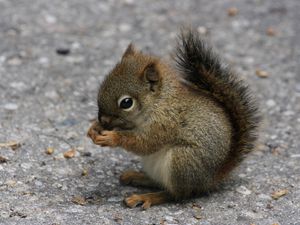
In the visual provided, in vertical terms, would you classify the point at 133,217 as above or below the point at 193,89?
below

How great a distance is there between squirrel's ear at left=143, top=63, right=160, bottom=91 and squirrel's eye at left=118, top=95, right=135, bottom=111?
4.9 inches

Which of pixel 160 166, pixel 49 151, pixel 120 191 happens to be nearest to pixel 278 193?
pixel 160 166

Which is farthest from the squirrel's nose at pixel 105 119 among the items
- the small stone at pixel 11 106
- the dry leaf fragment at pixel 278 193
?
the small stone at pixel 11 106

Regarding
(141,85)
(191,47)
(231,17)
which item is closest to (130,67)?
(141,85)

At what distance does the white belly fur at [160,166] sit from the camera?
2.97 metres

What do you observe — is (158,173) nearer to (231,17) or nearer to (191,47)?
(191,47)

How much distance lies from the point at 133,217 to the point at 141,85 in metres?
0.60

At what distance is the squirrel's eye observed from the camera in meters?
2.94

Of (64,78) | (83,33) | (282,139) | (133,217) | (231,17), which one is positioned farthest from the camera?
(231,17)

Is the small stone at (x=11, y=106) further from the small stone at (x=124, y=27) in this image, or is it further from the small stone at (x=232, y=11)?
the small stone at (x=232, y=11)

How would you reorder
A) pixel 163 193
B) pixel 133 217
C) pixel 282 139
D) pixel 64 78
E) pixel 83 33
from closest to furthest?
pixel 133 217
pixel 163 193
pixel 282 139
pixel 64 78
pixel 83 33

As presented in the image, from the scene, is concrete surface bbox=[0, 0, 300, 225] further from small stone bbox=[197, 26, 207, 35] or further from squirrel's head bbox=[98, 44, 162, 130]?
squirrel's head bbox=[98, 44, 162, 130]

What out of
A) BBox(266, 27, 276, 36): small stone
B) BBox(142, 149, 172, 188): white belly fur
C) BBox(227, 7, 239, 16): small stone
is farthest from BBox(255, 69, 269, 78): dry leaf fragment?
BBox(142, 149, 172, 188): white belly fur

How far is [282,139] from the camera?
3740 millimetres
